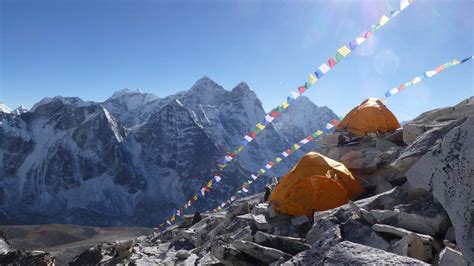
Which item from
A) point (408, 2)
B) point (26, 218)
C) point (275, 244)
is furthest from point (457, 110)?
point (26, 218)

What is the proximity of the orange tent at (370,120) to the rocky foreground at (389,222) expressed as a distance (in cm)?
450

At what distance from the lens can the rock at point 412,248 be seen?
6.45 m

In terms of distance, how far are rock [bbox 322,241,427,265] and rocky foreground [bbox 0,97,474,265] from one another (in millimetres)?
13

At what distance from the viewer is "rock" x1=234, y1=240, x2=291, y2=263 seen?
832cm

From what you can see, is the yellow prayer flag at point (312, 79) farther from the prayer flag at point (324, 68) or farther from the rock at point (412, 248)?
the rock at point (412, 248)

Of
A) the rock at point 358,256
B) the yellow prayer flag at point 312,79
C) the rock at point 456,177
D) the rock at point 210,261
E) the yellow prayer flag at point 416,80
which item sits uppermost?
the yellow prayer flag at point 312,79

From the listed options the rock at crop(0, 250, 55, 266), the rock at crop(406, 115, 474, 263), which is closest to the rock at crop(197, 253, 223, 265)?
the rock at crop(406, 115, 474, 263)

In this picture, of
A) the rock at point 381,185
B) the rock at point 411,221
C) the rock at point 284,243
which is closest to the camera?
the rock at point 411,221

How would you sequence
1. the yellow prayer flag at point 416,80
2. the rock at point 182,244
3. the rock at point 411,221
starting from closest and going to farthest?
the rock at point 411,221 → the rock at point 182,244 → the yellow prayer flag at point 416,80

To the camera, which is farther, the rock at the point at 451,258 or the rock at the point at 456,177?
the rock at the point at 451,258

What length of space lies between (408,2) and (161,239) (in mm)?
17330

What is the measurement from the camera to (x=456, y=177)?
490 cm

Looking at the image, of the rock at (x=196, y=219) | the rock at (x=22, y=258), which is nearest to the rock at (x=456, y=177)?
the rock at (x=22, y=258)

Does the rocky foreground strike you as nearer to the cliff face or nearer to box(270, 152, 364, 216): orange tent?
the cliff face
